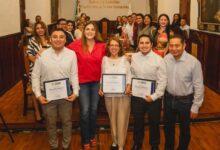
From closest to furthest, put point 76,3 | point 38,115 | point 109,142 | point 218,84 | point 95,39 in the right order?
point 95,39 < point 109,142 < point 38,115 < point 218,84 < point 76,3

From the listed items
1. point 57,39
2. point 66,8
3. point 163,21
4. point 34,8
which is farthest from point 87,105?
point 66,8

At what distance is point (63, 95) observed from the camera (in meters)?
4.46

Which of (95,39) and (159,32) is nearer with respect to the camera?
(95,39)

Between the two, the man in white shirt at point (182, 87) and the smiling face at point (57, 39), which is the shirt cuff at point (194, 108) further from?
the smiling face at point (57, 39)

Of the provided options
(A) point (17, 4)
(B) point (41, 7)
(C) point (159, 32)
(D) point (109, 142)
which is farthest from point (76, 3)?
(D) point (109, 142)

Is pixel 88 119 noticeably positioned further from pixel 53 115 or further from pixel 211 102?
pixel 211 102

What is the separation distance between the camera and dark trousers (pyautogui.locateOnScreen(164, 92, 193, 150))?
427cm

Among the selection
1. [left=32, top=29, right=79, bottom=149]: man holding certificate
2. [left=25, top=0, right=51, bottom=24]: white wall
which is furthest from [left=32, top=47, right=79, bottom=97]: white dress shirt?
[left=25, top=0, right=51, bottom=24]: white wall

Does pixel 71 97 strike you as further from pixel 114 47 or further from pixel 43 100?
pixel 114 47

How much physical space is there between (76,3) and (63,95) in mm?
14723

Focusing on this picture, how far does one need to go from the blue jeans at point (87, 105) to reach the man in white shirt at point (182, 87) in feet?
3.00

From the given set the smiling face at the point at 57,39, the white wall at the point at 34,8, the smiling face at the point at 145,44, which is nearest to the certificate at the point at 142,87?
the smiling face at the point at 145,44

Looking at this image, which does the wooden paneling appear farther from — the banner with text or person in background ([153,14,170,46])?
the banner with text

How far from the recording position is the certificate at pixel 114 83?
457 cm
